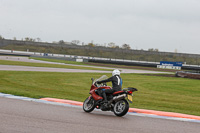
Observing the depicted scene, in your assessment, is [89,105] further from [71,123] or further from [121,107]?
[71,123]

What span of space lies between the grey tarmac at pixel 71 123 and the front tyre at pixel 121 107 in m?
0.18

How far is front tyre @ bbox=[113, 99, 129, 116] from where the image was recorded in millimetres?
9391

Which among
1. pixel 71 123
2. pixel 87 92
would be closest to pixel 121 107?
pixel 71 123

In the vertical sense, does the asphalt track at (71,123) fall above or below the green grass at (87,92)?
above

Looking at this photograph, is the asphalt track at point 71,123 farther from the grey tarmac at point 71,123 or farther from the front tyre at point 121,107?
the front tyre at point 121,107

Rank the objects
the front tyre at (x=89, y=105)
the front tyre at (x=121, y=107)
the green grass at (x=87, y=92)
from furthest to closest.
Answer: the green grass at (x=87, y=92) → the front tyre at (x=89, y=105) → the front tyre at (x=121, y=107)

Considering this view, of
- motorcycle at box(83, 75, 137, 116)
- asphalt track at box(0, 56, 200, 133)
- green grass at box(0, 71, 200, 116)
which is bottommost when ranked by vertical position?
green grass at box(0, 71, 200, 116)

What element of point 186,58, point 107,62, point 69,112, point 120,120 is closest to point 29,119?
point 69,112

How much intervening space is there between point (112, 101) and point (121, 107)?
41cm

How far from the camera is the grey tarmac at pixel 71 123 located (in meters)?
7.05

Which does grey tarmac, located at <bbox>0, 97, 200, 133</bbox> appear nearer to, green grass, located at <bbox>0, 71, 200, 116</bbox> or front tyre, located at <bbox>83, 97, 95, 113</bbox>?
front tyre, located at <bbox>83, 97, 95, 113</bbox>

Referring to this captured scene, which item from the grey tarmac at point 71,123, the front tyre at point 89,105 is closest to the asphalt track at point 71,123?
the grey tarmac at point 71,123

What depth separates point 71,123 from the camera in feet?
25.6

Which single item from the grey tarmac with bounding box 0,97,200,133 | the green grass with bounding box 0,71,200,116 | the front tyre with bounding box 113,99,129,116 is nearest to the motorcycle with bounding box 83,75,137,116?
the front tyre with bounding box 113,99,129,116
